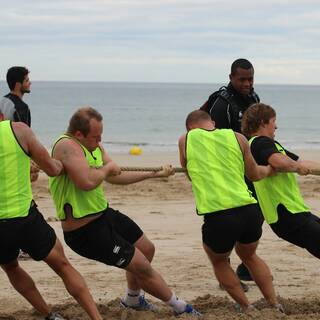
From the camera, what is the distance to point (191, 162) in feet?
22.5

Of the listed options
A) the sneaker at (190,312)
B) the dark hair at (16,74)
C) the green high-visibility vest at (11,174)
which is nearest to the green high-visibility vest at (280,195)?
the sneaker at (190,312)

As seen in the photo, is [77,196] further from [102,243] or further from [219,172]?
[219,172]

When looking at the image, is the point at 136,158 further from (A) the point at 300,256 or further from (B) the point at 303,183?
(A) the point at 300,256

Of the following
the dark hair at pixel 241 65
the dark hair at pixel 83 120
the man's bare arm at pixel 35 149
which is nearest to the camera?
the man's bare arm at pixel 35 149

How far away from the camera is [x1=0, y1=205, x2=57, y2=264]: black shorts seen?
6.28 metres

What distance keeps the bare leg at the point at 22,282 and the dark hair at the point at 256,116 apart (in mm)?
2193

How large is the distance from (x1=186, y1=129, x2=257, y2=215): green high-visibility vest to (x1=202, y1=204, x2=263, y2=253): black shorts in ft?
0.18

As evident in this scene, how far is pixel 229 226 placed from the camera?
6660mm

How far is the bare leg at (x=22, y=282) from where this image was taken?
6.77 metres

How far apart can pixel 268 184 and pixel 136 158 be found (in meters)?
19.0

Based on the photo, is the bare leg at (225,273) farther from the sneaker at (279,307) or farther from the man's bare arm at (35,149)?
the man's bare arm at (35,149)

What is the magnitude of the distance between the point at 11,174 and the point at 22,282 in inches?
40.5

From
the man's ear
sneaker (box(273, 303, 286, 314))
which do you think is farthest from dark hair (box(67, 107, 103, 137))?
sneaker (box(273, 303, 286, 314))

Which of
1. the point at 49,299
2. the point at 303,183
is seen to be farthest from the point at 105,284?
the point at 303,183
